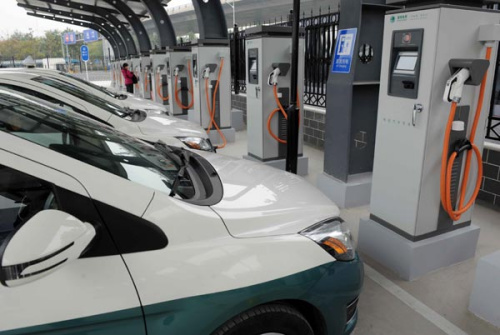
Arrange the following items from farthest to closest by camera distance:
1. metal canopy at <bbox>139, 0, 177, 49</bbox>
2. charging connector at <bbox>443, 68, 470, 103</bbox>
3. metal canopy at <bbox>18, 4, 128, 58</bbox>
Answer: metal canopy at <bbox>18, 4, 128, 58</bbox> < metal canopy at <bbox>139, 0, 177, 49</bbox> < charging connector at <bbox>443, 68, 470, 103</bbox>

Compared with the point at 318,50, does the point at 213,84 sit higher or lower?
lower

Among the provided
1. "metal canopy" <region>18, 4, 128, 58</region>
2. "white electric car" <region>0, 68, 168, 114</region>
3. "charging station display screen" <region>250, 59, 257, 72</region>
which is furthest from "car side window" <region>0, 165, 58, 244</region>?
"metal canopy" <region>18, 4, 128, 58</region>

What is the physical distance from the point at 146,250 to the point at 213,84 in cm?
663

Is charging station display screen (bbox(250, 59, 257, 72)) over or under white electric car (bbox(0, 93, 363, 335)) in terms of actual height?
over

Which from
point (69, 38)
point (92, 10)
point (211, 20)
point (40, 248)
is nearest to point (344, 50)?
point (40, 248)

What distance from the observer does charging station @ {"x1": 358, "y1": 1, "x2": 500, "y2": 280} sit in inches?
106

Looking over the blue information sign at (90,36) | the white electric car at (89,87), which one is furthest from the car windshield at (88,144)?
the blue information sign at (90,36)

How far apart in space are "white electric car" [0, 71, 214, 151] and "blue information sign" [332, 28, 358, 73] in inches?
67.1

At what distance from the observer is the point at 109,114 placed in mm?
4172

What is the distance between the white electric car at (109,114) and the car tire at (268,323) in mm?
2181

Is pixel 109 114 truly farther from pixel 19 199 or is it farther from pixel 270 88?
pixel 19 199

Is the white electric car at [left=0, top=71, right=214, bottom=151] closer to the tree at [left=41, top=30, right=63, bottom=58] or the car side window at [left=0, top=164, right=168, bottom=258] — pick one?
the car side window at [left=0, top=164, right=168, bottom=258]

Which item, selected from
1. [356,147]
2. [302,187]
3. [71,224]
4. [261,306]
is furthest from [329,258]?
[356,147]

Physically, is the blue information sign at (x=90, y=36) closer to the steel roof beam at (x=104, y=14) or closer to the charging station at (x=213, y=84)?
the steel roof beam at (x=104, y=14)
